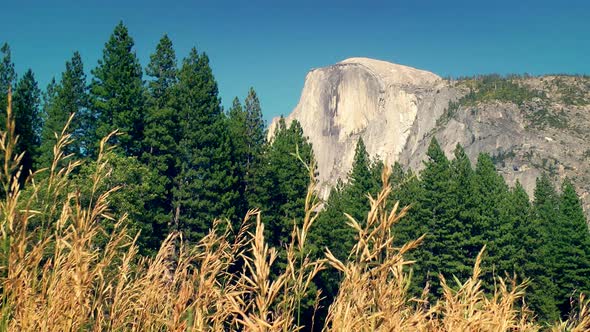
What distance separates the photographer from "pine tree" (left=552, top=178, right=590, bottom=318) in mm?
39781

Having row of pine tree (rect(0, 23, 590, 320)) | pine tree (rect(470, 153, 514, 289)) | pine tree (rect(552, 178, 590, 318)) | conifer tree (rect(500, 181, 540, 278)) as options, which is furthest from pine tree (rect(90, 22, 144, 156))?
pine tree (rect(552, 178, 590, 318))

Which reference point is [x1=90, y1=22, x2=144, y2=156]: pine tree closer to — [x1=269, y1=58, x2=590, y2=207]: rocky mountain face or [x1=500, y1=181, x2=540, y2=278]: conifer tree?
[x1=500, y1=181, x2=540, y2=278]: conifer tree

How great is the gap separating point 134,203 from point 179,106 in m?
9.40

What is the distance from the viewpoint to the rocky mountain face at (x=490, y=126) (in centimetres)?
14750

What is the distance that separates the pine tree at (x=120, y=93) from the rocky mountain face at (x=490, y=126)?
11711cm

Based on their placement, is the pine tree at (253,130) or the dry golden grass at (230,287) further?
the pine tree at (253,130)

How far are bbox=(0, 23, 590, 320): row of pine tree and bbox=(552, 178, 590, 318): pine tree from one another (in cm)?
11

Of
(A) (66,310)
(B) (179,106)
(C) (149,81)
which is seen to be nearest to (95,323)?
(A) (66,310)

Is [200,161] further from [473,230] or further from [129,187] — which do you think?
[473,230]

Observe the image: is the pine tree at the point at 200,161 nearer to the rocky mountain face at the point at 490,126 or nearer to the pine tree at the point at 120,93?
the pine tree at the point at 120,93

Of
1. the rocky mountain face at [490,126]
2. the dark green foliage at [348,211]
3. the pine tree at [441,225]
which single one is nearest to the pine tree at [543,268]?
the pine tree at [441,225]

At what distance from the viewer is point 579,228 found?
41156mm

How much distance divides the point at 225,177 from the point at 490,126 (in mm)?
155511

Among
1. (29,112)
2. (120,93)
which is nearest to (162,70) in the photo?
(120,93)
